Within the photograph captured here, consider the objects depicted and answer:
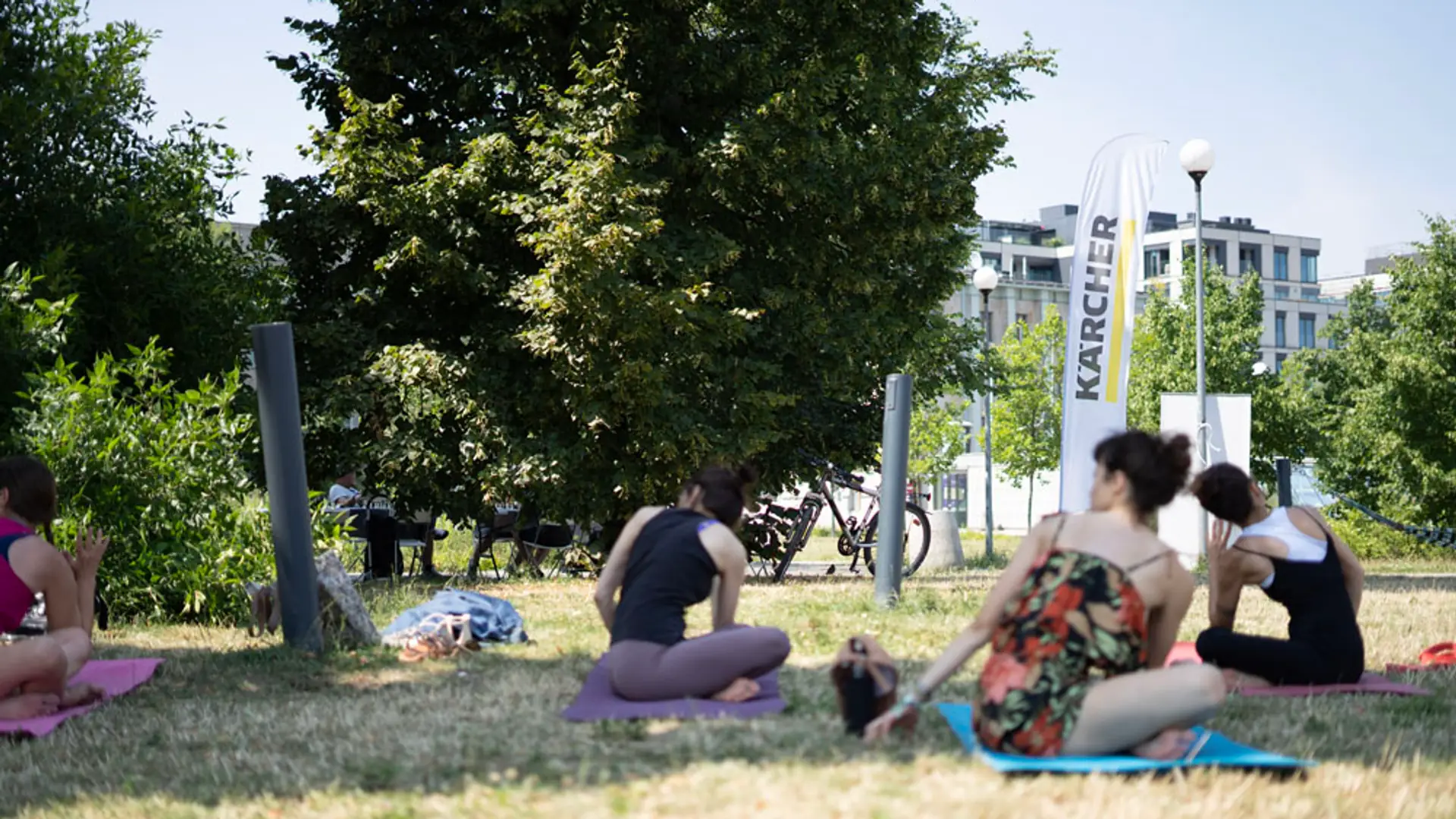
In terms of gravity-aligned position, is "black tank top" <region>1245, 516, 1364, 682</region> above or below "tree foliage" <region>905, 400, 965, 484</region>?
below

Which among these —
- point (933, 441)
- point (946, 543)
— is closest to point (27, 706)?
point (946, 543)

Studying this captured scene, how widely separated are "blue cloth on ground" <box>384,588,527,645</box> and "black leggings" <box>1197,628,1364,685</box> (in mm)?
4668

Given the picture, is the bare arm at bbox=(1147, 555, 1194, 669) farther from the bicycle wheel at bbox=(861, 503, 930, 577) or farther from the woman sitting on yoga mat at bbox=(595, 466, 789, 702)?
the bicycle wheel at bbox=(861, 503, 930, 577)

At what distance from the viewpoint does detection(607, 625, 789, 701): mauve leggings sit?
6.91 m

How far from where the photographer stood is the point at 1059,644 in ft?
17.3

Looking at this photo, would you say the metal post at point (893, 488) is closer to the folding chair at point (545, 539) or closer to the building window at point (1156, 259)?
the folding chair at point (545, 539)

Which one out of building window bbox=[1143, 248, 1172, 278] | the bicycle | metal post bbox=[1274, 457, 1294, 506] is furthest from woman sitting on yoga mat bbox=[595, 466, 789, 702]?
building window bbox=[1143, 248, 1172, 278]

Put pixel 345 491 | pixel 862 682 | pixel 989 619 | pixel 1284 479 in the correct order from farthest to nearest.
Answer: pixel 345 491 → pixel 1284 479 → pixel 862 682 → pixel 989 619

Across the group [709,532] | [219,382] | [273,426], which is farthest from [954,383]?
[709,532]

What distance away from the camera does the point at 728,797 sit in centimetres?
505

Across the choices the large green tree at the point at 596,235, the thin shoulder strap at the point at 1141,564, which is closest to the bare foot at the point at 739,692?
the thin shoulder strap at the point at 1141,564

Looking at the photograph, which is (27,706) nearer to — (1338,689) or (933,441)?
(1338,689)

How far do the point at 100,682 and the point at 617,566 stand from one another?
3425mm

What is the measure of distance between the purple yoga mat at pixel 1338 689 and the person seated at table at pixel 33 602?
20.3ft
